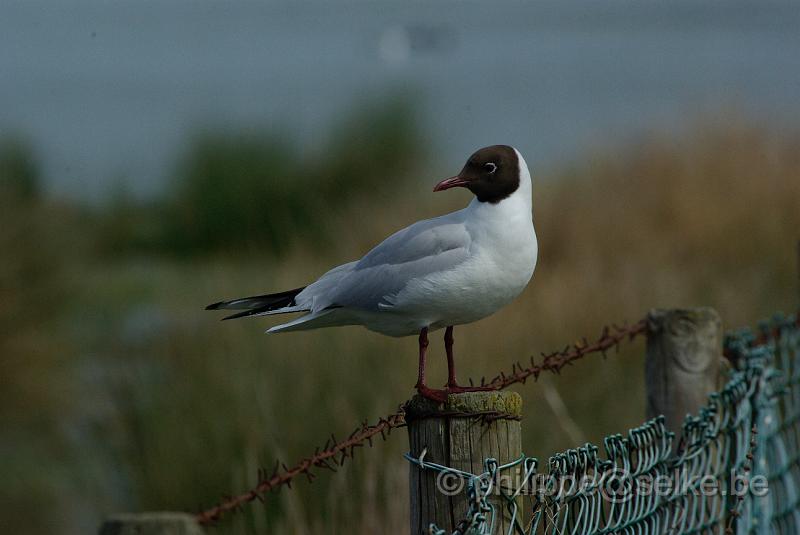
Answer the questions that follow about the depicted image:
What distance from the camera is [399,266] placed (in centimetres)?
241

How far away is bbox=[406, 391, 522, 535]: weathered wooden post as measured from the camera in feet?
6.68

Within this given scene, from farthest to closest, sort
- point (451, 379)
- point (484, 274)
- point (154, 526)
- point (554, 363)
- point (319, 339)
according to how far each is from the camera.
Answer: point (319, 339) < point (554, 363) < point (451, 379) < point (484, 274) < point (154, 526)

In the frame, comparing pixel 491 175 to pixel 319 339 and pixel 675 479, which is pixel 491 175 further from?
pixel 319 339

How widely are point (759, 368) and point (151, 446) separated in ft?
11.2

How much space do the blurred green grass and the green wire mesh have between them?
47.0 inches

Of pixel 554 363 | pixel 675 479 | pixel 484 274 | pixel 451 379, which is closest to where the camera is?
pixel 484 274

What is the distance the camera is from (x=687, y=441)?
274 cm

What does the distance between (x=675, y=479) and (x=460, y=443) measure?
904 millimetres

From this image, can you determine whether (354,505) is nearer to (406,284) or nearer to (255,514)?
(255,514)

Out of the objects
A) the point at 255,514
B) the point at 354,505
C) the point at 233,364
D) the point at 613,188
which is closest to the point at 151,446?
the point at 233,364

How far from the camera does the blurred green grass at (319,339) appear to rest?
5234 millimetres

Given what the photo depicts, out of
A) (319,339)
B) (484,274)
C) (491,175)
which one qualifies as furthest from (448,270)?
(319,339)

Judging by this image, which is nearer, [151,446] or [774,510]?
[774,510]

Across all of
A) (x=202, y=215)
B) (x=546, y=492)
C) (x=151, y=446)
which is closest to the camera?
(x=546, y=492)
